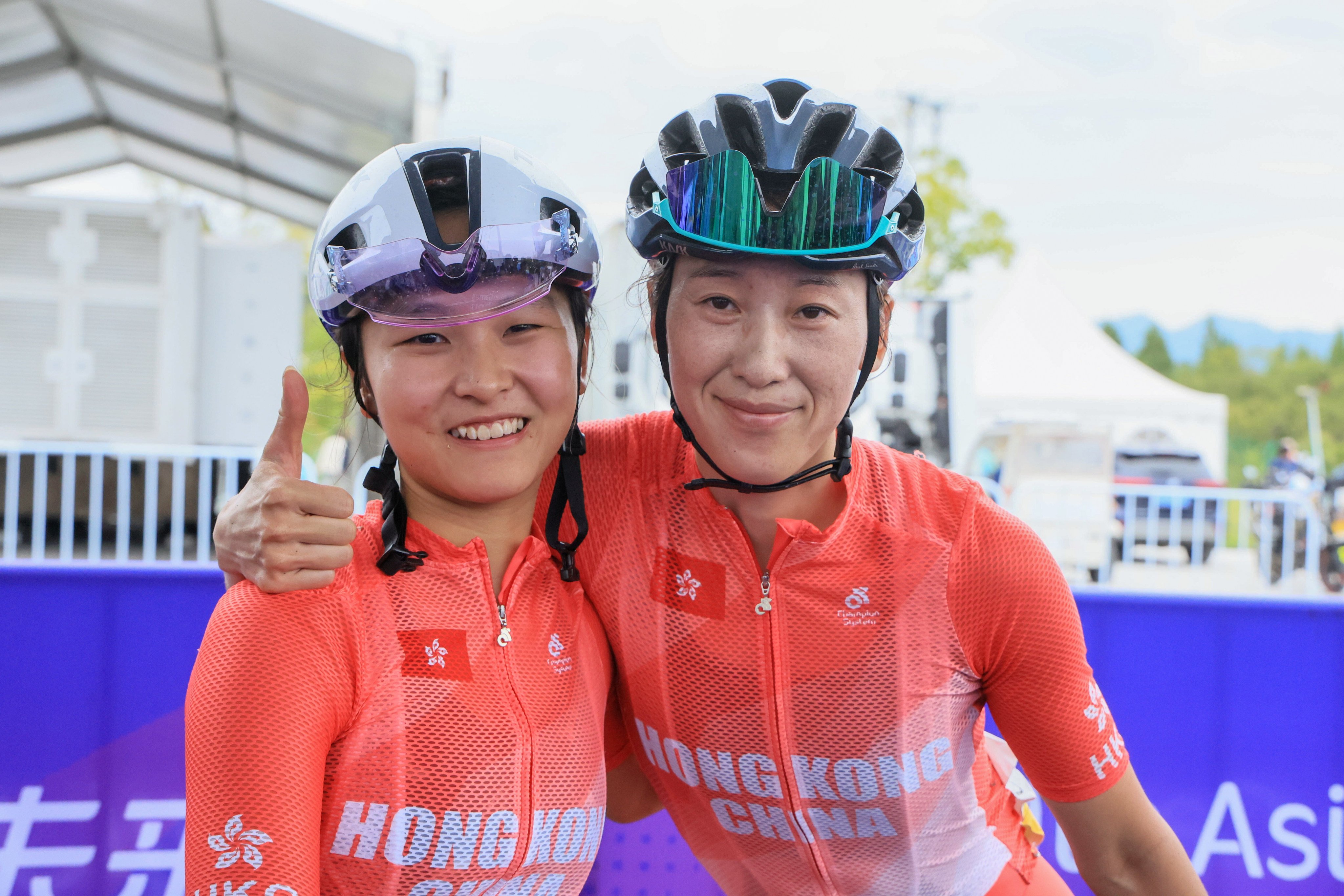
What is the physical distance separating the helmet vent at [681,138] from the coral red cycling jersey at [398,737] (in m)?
0.90

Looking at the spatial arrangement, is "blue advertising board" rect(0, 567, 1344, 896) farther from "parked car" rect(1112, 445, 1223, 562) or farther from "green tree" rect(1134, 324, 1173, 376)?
"green tree" rect(1134, 324, 1173, 376)

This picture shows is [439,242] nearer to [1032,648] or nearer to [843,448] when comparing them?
[843,448]

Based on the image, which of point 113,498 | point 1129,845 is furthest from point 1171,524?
point 113,498

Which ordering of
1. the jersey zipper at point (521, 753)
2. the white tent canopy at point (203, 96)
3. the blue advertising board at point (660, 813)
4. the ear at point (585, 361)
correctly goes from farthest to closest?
the white tent canopy at point (203, 96)
the blue advertising board at point (660, 813)
the ear at point (585, 361)
the jersey zipper at point (521, 753)

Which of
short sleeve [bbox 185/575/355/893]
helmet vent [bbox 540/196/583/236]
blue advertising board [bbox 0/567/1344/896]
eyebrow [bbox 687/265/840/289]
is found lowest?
blue advertising board [bbox 0/567/1344/896]

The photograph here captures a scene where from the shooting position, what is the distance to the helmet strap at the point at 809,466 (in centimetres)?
209

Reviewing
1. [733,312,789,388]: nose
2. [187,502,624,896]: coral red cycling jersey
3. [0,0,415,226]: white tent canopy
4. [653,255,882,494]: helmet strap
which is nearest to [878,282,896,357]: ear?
[653,255,882,494]: helmet strap

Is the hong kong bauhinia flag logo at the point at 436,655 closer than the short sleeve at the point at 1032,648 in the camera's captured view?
Yes

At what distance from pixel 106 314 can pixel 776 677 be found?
34.2ft

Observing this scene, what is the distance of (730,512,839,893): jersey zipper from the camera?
2.09 m

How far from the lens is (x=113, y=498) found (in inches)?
319

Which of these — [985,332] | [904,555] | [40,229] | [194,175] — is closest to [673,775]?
[904,555]

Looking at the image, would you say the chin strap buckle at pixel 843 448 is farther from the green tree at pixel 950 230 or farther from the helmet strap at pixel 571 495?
the green tree at pixel 950 230

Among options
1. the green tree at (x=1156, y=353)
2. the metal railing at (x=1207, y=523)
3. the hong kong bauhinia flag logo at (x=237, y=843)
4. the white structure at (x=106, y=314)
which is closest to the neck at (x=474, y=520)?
the hong kong bauhinia flag logo at (x=237, y=843)
